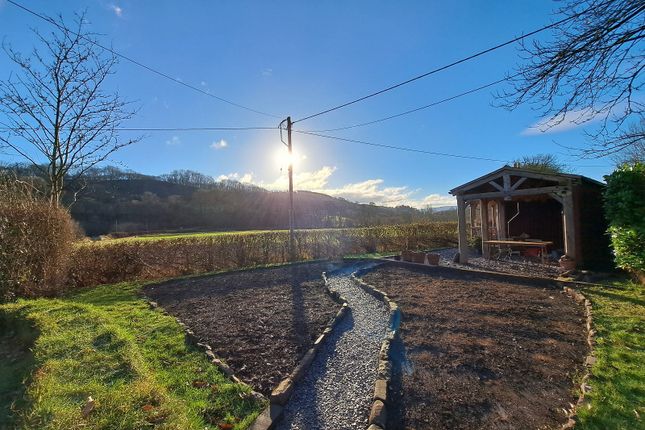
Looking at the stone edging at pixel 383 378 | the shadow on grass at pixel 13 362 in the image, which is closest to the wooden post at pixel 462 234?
the stone edging at pixel 383 378

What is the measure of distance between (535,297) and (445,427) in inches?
202

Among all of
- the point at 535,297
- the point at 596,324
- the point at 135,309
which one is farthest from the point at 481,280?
the point at 135,309

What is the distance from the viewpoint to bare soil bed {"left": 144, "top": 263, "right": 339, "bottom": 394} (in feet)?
12.9

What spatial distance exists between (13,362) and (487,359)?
19.3 feet

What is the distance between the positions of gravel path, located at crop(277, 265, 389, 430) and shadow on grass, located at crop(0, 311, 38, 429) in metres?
2.34

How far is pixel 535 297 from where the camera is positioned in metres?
6.55

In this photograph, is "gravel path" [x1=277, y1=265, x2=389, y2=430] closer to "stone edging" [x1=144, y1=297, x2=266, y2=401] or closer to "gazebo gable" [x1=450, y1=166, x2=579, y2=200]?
"stone edging" [x1=144, y1=297, x2=266, y2=401]

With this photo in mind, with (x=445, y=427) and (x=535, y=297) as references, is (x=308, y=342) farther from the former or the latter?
(x=535, y=297)

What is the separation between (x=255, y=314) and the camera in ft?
19.7

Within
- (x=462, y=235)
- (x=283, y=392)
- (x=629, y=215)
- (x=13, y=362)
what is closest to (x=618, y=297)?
(x=629, y=215)

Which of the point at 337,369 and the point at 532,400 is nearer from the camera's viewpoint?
the point at 532,400

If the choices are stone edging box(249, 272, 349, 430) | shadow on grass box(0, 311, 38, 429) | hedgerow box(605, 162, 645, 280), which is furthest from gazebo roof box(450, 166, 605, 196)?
shadow on grass box(0, 311, 38, 429)

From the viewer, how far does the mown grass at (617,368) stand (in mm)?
2629

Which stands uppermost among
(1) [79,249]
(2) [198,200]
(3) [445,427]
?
(2) [198,200]
